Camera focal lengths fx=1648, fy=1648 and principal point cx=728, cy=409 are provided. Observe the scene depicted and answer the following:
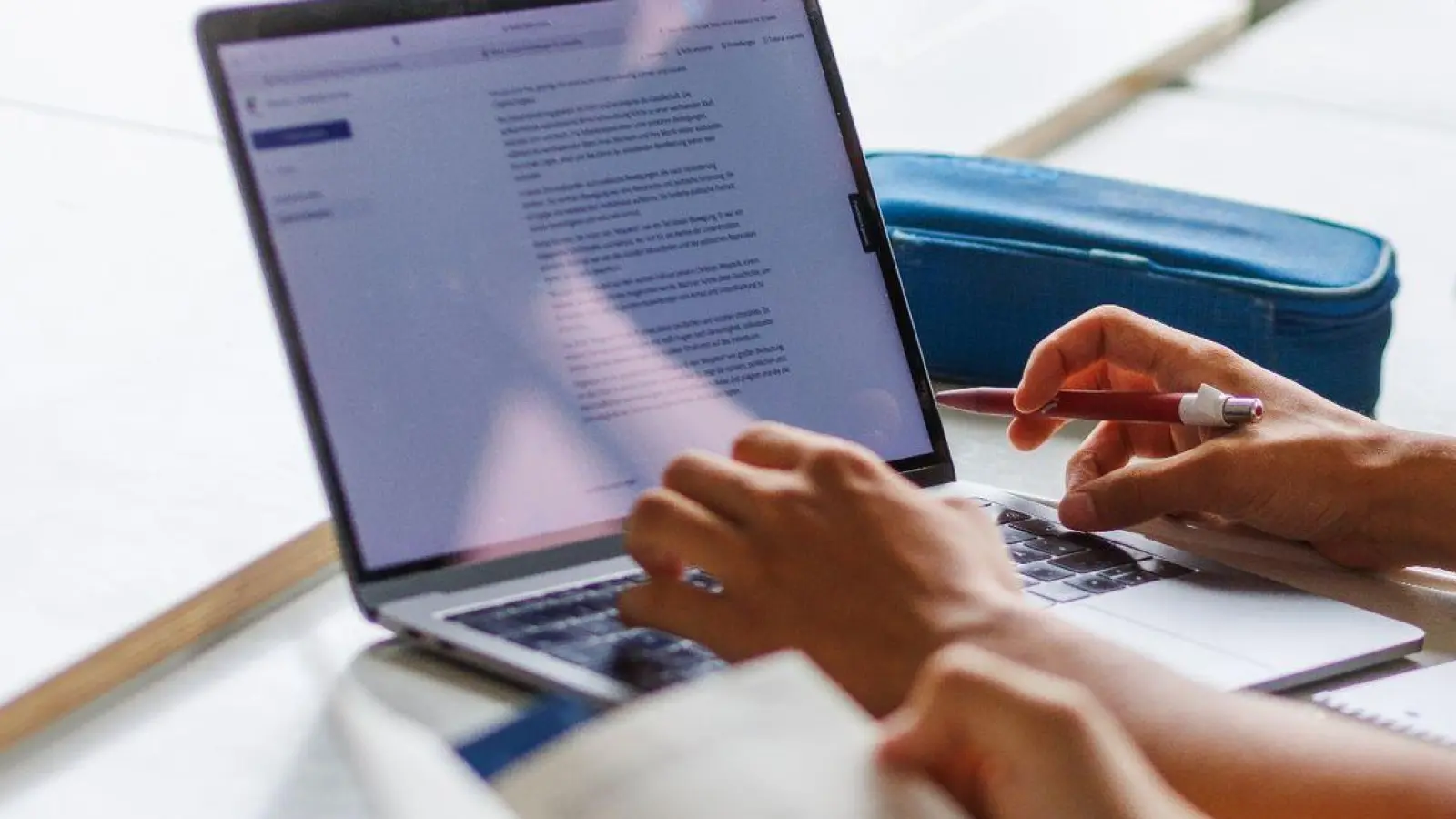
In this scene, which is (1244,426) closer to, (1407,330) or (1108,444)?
(1108,444)

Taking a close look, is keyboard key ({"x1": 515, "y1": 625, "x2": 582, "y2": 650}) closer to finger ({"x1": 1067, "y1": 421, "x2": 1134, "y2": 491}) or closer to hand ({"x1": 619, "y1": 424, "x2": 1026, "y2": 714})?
hand ({"x1": 619, "y1": 424, "x2": 1026, "y2": 714})

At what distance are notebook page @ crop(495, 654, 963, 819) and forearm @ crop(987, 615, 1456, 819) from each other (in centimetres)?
13

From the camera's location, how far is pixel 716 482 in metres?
0.67

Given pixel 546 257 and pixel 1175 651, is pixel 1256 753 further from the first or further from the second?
pixel 546 257

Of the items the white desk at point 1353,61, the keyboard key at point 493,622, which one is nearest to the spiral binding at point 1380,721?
the keyboard key at point 493,622

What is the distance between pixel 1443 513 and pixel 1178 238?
31 cm

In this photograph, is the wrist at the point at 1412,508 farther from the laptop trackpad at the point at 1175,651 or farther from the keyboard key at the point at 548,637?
the keyboard key at the point at 548,637

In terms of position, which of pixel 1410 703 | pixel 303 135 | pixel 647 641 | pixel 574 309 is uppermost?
pixel 303 135

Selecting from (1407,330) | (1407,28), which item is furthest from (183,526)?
(1407,28)

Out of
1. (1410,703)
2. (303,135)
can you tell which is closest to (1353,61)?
(1410,703)

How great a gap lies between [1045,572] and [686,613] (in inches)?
7.7

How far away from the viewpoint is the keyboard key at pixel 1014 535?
79cm

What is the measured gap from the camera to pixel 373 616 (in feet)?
2.27

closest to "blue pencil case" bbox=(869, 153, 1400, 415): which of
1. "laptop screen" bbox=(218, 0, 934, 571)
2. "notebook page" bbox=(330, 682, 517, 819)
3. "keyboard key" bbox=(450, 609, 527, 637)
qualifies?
"laptop screen" bbox=(218, 0, 934, 571)
